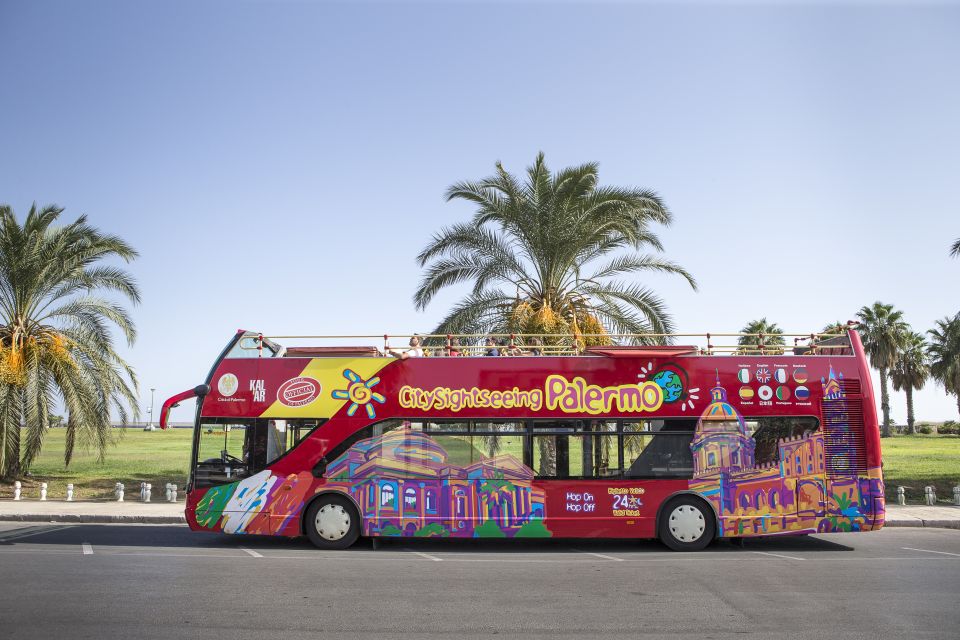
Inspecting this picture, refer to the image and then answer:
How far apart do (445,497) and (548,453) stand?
192 cm

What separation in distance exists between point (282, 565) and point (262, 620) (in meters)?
3.50

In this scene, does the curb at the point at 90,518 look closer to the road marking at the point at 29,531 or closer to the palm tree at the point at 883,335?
the road marking at the point at 29,531

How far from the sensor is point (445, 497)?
41.9 feet

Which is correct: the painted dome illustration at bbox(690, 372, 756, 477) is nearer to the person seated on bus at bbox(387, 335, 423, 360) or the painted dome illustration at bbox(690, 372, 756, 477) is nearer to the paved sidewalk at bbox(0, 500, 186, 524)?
the person seated on bus at bbox(387, 335, 423, 360)

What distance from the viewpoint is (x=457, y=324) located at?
19.8m

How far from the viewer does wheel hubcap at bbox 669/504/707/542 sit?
41.7 feet

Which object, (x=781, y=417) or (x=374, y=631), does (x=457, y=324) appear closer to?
(x=781, y=417)

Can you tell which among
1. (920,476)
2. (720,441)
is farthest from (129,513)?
(920,476)

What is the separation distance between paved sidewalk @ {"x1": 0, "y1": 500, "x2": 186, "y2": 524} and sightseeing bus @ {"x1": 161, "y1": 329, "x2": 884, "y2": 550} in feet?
15.6

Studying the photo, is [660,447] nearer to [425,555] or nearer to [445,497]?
[445,497]

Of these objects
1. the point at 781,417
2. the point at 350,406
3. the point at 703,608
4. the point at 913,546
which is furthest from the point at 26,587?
the point at 913,546

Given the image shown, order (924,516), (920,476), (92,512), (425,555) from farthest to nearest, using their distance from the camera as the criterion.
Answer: (920,476), (924,516), (92,512), (425,555)

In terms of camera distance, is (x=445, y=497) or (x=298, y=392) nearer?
(x=445, y=497)

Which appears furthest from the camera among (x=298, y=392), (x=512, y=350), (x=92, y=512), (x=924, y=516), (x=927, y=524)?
(x=924, y=516)
